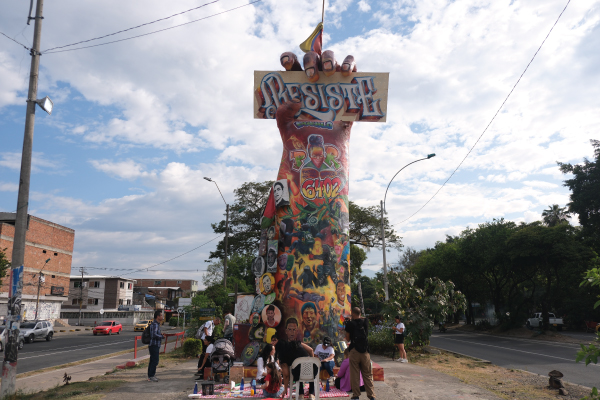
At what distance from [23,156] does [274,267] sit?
7839mm

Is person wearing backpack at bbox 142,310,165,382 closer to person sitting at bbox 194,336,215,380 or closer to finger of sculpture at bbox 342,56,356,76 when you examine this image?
person sitting at bbox 194,336,215,380

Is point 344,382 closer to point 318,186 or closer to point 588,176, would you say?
point 318,186

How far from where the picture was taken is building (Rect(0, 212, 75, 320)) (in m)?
44.4

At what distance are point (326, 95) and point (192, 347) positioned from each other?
11446 millimetres

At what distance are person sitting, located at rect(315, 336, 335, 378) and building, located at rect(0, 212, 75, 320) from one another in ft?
135

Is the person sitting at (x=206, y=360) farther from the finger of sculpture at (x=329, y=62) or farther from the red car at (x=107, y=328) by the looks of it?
the red car at (x=107, y=328)

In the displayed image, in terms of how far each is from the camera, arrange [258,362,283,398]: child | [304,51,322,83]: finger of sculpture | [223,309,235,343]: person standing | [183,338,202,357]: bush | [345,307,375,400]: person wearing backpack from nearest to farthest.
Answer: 1. [345,307,375,400]: person wearing backpack
2. [258,362,283,398]: child
3. [223,309,235,343]: person standing
4. [304,51,322,83]: finger of sculpture
5. [183,338,202,357]: bush

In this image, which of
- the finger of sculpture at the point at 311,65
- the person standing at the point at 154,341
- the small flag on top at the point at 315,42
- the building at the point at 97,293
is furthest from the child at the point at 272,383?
the building at the point at 97,293

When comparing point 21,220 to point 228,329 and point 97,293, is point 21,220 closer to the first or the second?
point 228,329

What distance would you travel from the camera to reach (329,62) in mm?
15555

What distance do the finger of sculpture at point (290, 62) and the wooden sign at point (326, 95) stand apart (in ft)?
0.91

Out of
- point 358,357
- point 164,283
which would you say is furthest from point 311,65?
point 164,283

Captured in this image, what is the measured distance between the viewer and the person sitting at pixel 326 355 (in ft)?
35.8

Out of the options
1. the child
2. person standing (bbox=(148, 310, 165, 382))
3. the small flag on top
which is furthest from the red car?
the child
